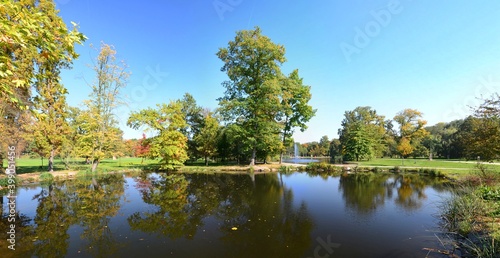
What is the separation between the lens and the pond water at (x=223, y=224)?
19.5ft

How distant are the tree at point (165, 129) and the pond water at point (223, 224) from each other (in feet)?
36.0

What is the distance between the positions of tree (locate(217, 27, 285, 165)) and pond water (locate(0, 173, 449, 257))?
14.1m

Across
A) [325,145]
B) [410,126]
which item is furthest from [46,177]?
[325,145]

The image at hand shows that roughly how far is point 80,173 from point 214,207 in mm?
17027

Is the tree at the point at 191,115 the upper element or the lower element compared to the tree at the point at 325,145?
upper

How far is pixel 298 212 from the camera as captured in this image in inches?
375

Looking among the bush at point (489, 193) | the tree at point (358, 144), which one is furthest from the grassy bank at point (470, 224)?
the tree at point (358, 144)

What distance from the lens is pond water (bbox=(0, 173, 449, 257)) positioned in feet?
19.5

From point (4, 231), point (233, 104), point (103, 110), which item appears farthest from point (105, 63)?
point (4, 231)

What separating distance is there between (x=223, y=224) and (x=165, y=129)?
63.2ft

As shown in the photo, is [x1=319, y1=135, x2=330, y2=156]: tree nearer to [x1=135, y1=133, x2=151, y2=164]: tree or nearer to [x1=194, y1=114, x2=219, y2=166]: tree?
[x1=194, y1=114, x2=219, y2=166]: tree

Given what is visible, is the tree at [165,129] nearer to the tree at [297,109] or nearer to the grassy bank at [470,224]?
the tree at [297,109]

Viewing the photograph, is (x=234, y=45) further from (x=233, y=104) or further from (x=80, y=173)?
(x=80, y=173)

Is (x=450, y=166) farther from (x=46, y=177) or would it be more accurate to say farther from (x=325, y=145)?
(x=325, y=145)
